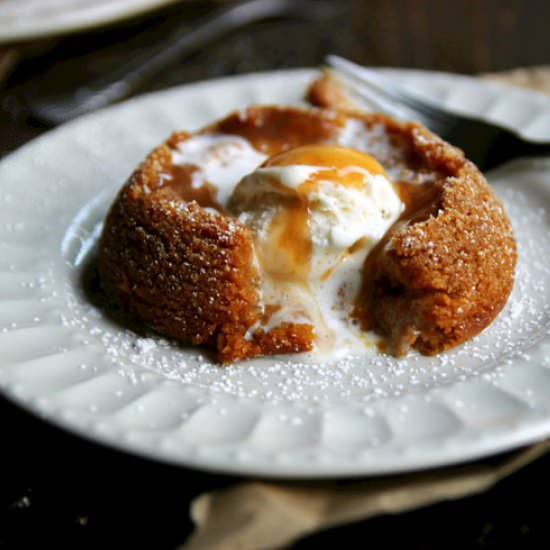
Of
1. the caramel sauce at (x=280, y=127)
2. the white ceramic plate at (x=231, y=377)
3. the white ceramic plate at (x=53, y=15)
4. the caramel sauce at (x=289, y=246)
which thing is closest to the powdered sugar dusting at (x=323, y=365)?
the white ceramic plate at (x=231, y=377)

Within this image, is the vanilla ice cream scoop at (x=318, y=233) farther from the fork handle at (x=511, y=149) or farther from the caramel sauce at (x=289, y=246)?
the fork handle at (x=511, y=149)

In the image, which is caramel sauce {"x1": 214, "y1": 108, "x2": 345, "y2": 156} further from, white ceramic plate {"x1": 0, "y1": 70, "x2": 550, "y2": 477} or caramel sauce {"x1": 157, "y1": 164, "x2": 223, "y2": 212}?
white ceramic plate {"x1": 0, "y1": 70, "x2": 550, "y2": 477}

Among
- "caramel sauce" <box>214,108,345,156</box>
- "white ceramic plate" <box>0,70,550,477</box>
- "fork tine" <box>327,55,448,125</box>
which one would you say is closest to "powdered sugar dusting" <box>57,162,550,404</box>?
"white ceramic plate" <box>0,70,550,477</box>

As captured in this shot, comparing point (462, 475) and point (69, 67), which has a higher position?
point (69, 67)

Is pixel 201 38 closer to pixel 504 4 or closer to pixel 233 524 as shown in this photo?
→ pixel 504 4

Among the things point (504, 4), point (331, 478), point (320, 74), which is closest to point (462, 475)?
point (331, 478)
